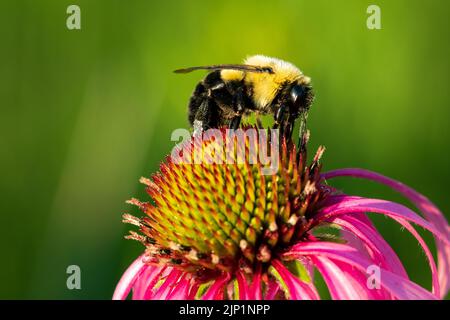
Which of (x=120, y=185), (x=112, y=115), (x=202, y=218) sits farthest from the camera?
(x=112, y=115)

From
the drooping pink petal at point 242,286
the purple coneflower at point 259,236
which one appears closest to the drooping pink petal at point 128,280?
the purple coneflower at point 259,236

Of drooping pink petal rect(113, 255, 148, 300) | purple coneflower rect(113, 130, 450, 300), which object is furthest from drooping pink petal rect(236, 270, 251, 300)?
drooping pink petal rect(113, 255, 148, 300)

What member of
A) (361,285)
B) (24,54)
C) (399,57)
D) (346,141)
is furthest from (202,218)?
(24,54)

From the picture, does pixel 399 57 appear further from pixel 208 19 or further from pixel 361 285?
pixel 361 285

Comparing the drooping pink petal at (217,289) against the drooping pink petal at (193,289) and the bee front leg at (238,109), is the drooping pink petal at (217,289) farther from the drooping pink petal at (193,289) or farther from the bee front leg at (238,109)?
the bee front leg at (238,109)

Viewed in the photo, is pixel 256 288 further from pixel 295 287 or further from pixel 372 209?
pixel 372 209
